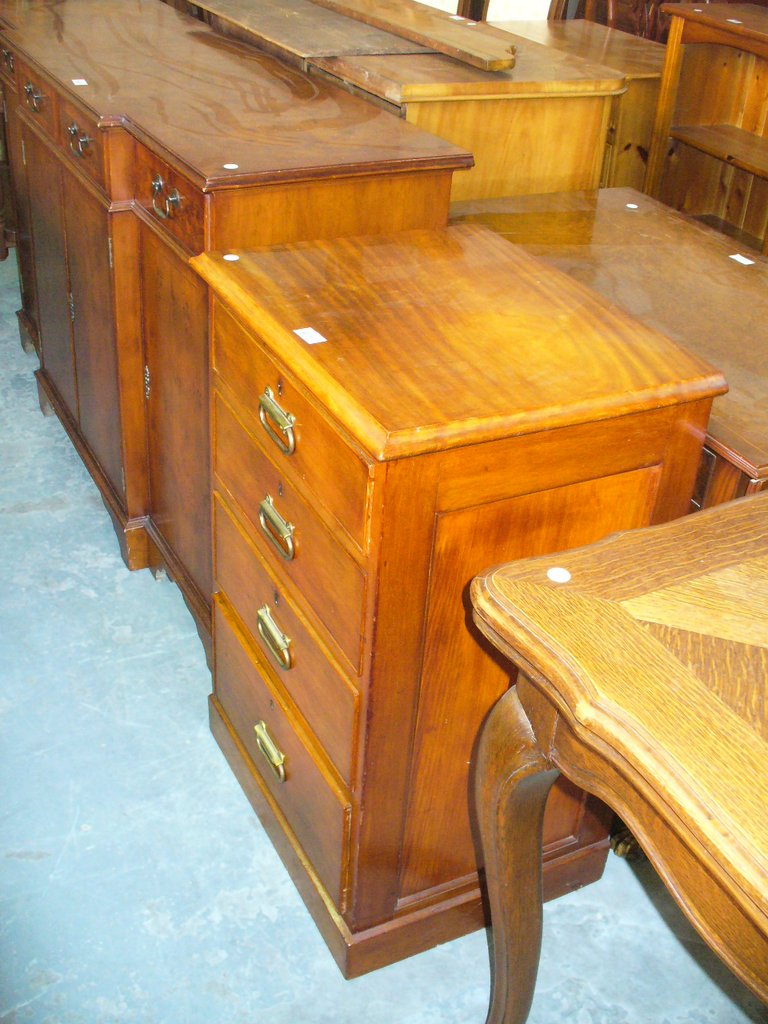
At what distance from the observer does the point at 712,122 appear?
10.9 ft

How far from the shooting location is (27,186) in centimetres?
278

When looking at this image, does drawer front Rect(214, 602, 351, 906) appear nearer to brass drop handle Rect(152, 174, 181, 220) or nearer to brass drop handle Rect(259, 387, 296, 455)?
brass drop handle Rect(259, 387, 296, 455)

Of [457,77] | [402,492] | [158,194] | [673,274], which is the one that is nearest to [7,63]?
[158,194]

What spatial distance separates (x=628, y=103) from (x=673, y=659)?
9.20ft

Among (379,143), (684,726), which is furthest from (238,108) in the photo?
(684,726)

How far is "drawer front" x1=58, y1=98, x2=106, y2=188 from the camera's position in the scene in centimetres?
211

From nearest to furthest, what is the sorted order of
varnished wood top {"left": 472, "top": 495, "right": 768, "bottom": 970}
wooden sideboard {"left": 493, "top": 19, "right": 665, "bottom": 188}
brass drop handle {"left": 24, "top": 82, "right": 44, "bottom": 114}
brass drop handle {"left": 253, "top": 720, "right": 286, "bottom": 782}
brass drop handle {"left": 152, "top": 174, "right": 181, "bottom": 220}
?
1. varnished wood top {"left": 472, "top": 495, "right": 768, "bottom": 970}
2. brass drop handle {"left": 253, "top": 720, "right": 286, "bottom": 782}
3. brass drop handle {"left": 152, "top": 174, "right": 181, "bottom": 220}
4. brass drop handle {"left": 24, "top": 82, "right": 44, "bottom": 114}
5. wooden sideboard {"left": 493, "top": 19, "right": 665, "bottom": 188}

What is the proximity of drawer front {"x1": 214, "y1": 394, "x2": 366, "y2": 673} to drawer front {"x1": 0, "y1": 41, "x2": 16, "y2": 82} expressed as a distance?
1457mm

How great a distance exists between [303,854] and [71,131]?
154 centimetres

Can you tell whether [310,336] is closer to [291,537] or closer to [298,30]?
[291,537]

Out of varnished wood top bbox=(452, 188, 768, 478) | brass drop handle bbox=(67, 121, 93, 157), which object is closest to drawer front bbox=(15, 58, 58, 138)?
brass drop handle bbox=(67, 121, 93, 157)

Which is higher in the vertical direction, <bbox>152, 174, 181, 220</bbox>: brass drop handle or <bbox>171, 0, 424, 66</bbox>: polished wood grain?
<bbox>171, 0, 424, 66</bbox>: polished wood grain

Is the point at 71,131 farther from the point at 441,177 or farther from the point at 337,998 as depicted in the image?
the point at 337,998

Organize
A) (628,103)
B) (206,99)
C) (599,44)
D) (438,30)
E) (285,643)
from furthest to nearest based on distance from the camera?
(599,44) → (628,103) → (438,30) → (206,99) → (285,643)
